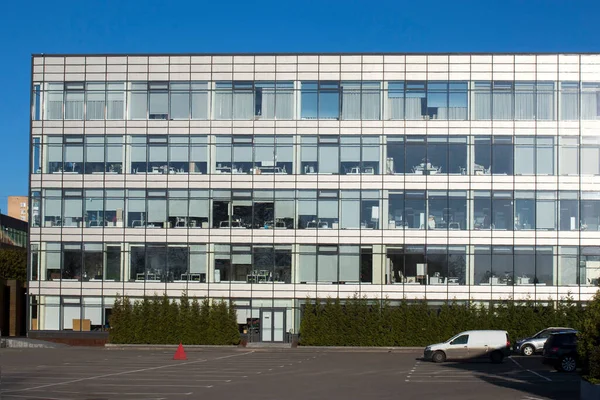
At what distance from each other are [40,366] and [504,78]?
121 ft

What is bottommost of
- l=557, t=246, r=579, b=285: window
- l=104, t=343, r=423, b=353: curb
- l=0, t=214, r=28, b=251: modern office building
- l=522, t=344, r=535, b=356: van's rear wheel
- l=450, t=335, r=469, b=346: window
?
l=104, t=343, r=423, b=353: curb

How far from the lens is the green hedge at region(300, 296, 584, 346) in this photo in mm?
60500

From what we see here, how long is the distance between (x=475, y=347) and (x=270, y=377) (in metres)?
14.9

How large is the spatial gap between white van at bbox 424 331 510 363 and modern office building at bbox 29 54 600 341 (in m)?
15.0

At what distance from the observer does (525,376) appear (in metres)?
38.3

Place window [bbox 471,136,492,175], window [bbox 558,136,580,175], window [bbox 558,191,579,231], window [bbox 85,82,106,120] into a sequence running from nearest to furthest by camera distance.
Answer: window [bbox 558,191,579,231]
window [bbox 558,136,580,175]
window [bbox 471,136,492,175]
window [bbox 85,82,106,120]

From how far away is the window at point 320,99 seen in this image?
6481 cm

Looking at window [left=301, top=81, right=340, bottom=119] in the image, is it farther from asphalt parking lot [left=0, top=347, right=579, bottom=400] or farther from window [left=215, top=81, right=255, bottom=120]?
asphalt parking lot [left=0, top=347, right=579, bottom=400]

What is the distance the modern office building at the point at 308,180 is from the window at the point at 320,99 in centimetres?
12

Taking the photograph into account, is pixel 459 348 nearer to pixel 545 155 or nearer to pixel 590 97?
pixel 545 155

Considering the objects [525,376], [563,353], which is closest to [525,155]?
[563,353]

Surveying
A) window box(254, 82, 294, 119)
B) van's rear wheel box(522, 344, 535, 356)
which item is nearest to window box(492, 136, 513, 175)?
van's rear wheel box(522, 344, 535, 356)

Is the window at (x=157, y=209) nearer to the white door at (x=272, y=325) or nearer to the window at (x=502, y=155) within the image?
the white door at (x=272, y=325)

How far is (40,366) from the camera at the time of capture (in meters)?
44.6
